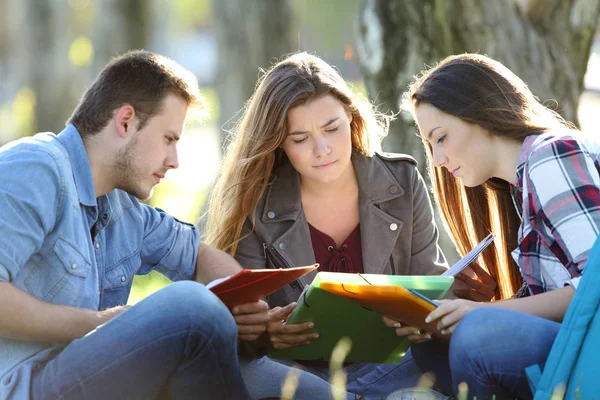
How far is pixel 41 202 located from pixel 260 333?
92cm

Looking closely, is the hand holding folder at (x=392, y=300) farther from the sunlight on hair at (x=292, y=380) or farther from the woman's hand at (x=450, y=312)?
the sunlight on hair at (x=292, y=380)

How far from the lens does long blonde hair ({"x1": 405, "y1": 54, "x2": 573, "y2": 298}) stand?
136 inches

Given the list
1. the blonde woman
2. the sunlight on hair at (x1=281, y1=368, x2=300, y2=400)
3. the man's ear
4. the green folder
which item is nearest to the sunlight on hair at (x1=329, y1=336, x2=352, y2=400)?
the green folder

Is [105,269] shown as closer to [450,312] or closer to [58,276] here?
[58,276]

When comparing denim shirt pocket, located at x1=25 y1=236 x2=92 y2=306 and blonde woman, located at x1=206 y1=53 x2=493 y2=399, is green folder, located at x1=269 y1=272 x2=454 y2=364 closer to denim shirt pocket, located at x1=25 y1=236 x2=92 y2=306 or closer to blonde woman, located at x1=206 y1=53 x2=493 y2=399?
blonde woman, located at x1=206 y1=53 x2=493 y2=399

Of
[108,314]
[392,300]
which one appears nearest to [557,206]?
[392,300]

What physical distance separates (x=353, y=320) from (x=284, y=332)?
0.26 m

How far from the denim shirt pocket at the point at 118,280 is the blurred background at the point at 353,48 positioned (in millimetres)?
769

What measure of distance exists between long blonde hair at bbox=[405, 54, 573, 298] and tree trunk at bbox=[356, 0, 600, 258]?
3.81ft

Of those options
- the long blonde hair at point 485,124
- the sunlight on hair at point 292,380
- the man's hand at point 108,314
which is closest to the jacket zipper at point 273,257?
the sunlight on hair at point 292,380

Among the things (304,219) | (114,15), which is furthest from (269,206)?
(114,15)

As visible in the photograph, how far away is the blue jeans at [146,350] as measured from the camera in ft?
9.36

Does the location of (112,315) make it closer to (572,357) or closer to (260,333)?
(260,333)

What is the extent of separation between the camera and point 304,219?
13.2 feet
